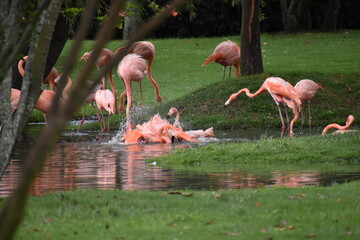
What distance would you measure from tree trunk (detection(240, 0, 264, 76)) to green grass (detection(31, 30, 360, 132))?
45 cm

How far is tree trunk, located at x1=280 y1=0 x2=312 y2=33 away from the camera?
2955cm

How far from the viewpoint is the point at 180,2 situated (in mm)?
2312

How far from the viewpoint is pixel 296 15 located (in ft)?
101

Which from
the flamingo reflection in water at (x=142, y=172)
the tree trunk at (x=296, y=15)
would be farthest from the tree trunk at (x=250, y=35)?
the tree trunk at (x=296, y=15)

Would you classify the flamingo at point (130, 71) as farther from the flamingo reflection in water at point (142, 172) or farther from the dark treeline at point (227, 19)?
the dark treeline at point (227, 19)

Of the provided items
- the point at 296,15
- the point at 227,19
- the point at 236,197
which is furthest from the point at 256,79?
the point at 227,19

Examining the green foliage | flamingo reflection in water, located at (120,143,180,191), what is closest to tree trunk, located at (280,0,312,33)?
flamingo reflection in water, located at (120,143,180,191)

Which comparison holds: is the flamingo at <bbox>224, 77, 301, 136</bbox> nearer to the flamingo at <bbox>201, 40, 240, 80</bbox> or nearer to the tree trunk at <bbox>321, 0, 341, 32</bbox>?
the flamingo at <bbox>201, 40, 240, 80</bbox>

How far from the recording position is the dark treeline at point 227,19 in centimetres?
3294

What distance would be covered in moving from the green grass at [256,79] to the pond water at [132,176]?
4.78 meters

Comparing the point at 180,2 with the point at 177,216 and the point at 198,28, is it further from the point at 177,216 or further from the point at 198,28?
the point at 198,28

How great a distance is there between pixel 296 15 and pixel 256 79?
48.0 feet

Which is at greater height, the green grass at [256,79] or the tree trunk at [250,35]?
the tree trunk at [250,35]

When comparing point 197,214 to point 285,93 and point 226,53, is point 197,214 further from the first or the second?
point 226,53
